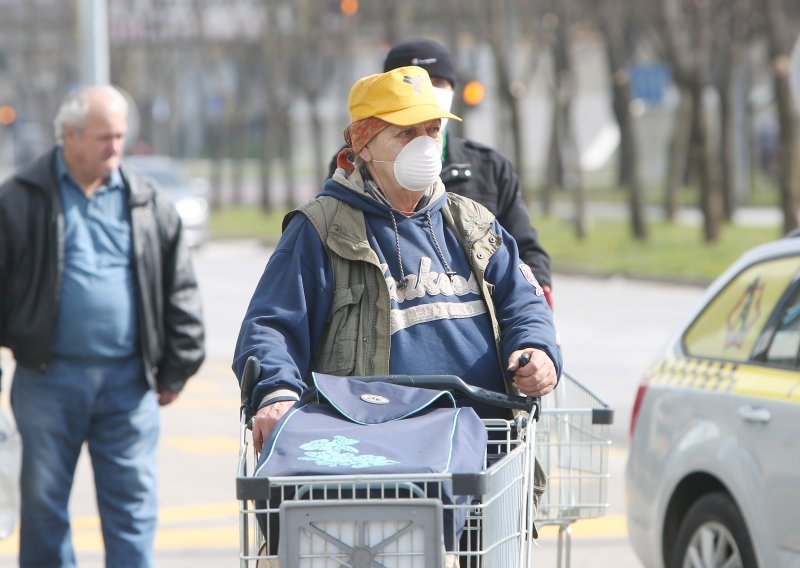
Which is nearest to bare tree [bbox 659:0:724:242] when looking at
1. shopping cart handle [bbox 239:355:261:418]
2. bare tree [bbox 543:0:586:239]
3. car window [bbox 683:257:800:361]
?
bare tree [bbox 543:0:586:239]

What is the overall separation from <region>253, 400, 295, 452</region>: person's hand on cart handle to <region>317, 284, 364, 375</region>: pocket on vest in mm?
250

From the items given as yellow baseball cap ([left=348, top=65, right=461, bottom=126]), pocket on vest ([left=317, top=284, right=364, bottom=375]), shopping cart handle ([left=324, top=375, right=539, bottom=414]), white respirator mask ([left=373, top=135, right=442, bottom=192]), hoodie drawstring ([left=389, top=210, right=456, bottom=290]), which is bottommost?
shopping cart handle ([left=324, top=375, right=539, bottom=414])

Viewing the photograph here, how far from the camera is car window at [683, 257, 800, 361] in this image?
18.4ft

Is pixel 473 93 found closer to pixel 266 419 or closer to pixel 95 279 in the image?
pixel 95 279

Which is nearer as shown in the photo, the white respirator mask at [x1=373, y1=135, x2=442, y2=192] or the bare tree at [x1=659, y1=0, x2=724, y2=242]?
the white respirator mask at [x1=373, y1=135, x2=442, y2=192]

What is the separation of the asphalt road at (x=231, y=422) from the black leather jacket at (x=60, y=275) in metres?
1.60

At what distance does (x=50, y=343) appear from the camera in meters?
5.71

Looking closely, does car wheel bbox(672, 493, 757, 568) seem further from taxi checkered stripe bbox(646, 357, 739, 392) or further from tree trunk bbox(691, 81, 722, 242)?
tree trunk bbox(691, 81, 722, 242)

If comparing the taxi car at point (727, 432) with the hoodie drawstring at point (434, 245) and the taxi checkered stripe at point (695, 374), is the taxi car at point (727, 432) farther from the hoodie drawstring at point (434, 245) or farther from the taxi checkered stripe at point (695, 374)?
the hoodie drawstring at point (434, 245)

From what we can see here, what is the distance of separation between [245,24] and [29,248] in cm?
4894

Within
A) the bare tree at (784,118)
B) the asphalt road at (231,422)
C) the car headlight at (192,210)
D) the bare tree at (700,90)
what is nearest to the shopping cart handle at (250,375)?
the asphalt road at (231,422)

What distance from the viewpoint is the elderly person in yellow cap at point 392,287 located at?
383cm

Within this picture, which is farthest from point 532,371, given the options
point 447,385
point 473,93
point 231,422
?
point 473,93

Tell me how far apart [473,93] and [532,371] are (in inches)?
611
